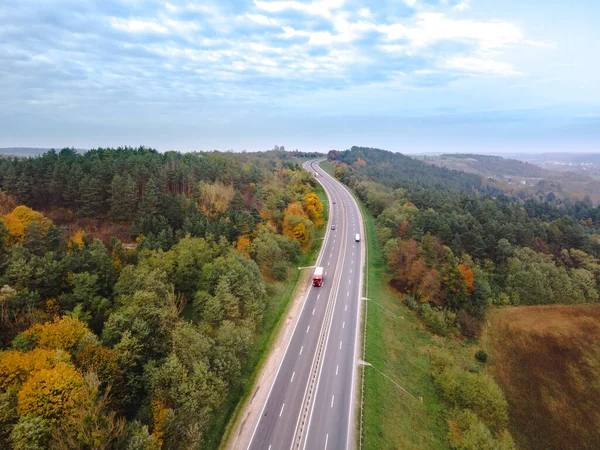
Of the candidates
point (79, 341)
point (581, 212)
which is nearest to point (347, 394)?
point (79, 341)

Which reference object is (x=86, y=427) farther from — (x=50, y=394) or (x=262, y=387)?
(x=262, y=387)

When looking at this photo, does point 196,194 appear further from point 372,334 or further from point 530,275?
point 530,275

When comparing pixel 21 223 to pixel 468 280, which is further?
pixel 468 280

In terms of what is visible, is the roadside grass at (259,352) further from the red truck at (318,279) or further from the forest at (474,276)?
the forest at (474,276)

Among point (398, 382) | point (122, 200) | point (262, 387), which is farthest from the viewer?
point (122, 200)

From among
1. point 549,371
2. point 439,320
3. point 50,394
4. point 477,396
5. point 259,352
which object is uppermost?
point 50,394

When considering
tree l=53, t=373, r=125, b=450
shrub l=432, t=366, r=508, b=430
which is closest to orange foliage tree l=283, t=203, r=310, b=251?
shrub l=432, t=366, r=508, b=430

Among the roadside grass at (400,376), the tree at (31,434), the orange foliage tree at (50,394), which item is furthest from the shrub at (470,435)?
the tree at (31,434)

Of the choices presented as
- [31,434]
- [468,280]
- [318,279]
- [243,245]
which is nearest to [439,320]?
Result: [468,280]
